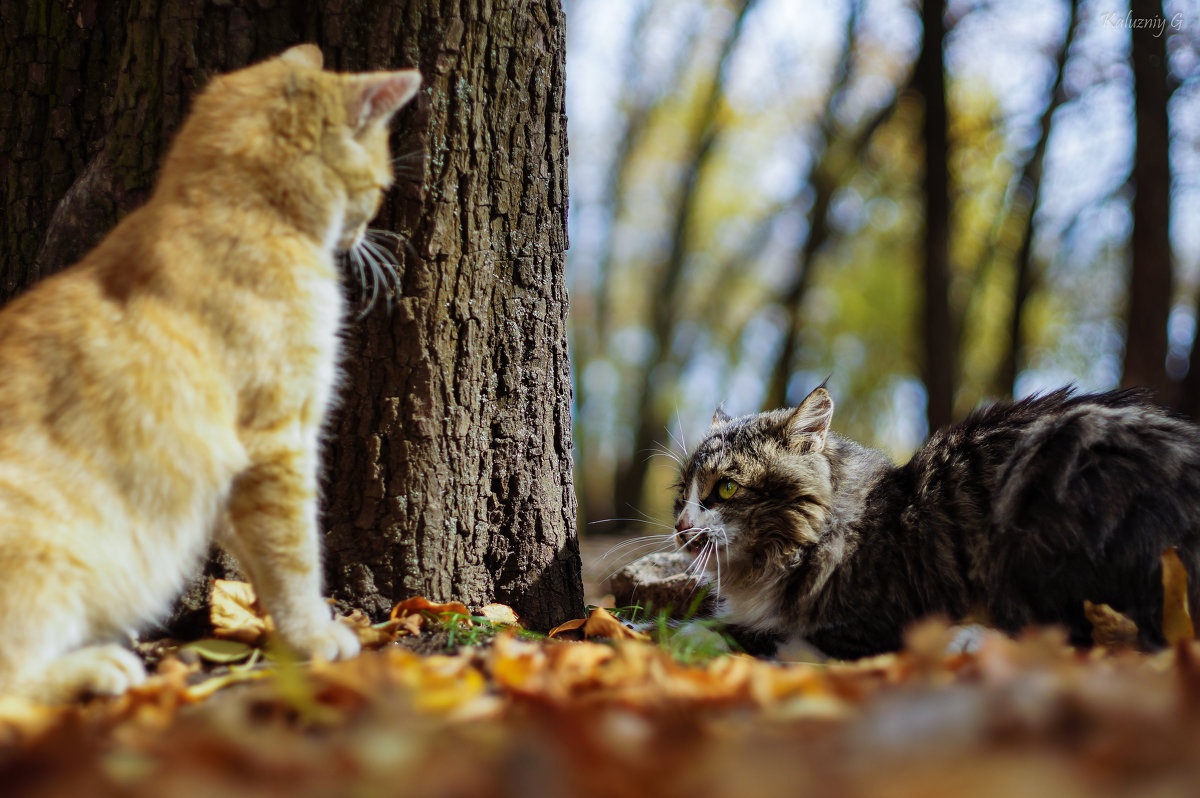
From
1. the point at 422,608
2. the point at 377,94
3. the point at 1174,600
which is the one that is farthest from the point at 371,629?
the point at 1174,600

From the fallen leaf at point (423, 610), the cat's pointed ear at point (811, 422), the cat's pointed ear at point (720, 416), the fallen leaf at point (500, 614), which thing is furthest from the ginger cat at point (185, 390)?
the cat's pointed ear at point (720, 416)

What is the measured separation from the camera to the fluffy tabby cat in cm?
289

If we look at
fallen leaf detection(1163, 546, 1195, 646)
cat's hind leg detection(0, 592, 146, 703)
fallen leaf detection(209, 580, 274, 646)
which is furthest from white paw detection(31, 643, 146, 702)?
fallen leaf detection(1163, 546, 1195, 646)

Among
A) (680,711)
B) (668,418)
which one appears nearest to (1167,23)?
(680,711)

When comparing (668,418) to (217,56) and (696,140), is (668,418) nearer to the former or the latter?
(696,140)

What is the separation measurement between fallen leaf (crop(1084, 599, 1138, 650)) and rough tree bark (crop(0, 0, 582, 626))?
2.04 m

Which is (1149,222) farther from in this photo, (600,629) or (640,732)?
(640,732)

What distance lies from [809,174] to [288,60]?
13101 millimetres

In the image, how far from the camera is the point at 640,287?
72.4ft

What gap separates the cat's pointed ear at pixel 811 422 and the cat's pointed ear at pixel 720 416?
0.60 m

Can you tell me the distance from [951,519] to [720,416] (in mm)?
1445

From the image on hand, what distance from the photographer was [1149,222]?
7195mm

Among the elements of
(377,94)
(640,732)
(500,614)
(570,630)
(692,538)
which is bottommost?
(570,630)

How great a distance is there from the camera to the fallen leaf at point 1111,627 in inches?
111
